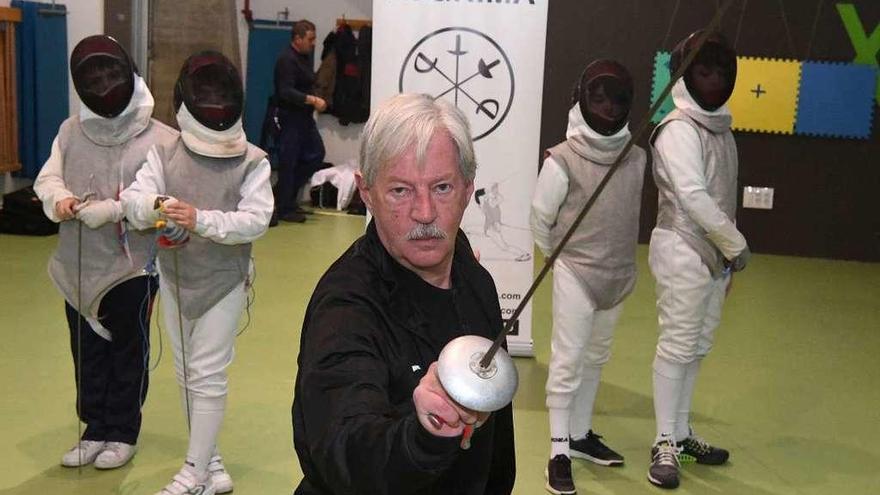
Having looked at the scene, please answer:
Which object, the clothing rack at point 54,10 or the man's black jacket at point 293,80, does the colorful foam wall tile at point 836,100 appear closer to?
the man's black jacket at point 293,80

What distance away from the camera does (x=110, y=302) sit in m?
3.11

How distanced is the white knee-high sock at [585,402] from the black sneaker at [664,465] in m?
0.24

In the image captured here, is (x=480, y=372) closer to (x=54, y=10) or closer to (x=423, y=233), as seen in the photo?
(x=423, y=233)

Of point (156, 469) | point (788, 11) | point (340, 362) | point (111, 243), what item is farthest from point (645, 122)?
point (788, 11)

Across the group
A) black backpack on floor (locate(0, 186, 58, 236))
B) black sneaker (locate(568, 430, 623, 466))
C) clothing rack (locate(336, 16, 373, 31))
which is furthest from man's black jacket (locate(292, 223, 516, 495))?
clothing rack (locate(336, 16, 373, 31))

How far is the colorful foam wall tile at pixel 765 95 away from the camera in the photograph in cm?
683

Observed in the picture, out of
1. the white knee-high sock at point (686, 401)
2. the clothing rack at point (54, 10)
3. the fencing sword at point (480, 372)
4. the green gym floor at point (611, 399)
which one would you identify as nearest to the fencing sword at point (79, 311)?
the green gym floor at point (611, 399)

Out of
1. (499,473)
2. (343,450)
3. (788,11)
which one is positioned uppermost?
(788,11)

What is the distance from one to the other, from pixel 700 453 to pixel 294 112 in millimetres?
4835

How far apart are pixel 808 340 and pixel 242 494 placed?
119 inches

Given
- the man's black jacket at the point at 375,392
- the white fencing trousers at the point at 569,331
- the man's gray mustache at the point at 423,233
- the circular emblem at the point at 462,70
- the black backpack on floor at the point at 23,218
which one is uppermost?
the circular emblem at the point at 462,70

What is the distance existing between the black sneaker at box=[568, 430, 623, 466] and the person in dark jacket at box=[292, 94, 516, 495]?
203 cm

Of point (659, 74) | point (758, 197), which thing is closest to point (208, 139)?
point (659, 74)

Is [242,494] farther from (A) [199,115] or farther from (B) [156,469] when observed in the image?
(A) [199,115]
